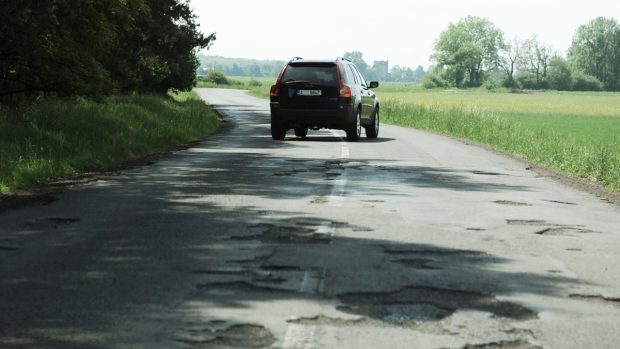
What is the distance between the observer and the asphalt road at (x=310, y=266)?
5320 mm

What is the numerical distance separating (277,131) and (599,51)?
168 meters

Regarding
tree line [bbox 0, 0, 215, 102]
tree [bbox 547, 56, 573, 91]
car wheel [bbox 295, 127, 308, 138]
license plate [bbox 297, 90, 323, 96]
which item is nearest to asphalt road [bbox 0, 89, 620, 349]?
tree line [bbox 0, 0, 215, 102]

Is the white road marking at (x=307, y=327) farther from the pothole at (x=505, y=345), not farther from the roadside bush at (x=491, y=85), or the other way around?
the roadside bush at (x=491, y=85)

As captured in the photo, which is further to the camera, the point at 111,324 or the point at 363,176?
the point at 363,176

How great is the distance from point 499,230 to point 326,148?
475 inches

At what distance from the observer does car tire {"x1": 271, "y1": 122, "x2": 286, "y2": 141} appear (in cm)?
2394

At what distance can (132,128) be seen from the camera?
2181 centimetres

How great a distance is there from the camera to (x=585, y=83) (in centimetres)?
16825

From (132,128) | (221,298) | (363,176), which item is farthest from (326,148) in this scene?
(221,298)

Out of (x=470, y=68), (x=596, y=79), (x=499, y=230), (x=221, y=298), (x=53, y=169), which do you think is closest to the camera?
(x=221, y=298)

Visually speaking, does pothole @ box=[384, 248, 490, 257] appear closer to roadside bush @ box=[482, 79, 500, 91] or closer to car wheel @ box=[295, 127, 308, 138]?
car wheel @ box=[295, 127, 308, 138]

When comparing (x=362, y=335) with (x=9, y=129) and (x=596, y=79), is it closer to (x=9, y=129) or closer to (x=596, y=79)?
(x=9, y=129)

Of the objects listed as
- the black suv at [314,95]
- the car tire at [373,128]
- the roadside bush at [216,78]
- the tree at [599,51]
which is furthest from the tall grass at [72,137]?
the tree at [599,51]

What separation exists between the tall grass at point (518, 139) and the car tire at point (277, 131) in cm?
569
